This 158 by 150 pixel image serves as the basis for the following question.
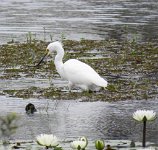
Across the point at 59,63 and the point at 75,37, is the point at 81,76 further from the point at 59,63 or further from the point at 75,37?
the point at 75,37

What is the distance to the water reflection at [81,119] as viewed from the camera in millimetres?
9842

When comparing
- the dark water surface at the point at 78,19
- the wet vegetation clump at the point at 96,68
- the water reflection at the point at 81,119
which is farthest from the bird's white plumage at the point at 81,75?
the dark water surface at the point at 78,19

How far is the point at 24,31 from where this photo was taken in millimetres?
24266

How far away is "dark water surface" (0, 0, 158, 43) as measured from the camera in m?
23.5

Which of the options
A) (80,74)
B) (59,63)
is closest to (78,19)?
(59,63)

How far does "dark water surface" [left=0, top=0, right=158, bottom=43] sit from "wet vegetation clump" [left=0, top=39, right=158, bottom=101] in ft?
7.43

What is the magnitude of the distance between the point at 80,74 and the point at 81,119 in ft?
8.37

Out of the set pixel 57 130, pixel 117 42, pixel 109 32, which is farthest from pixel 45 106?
pixel 109 32

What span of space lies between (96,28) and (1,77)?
1084cm

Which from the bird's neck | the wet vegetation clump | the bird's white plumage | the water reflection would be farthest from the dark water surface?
the water reflection

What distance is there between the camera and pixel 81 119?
10.9 metres

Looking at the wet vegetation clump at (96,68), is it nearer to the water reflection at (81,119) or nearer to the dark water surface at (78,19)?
the water reflection at (81,119)

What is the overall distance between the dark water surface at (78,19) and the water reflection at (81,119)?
9572mm

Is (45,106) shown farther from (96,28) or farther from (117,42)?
(96,28)
